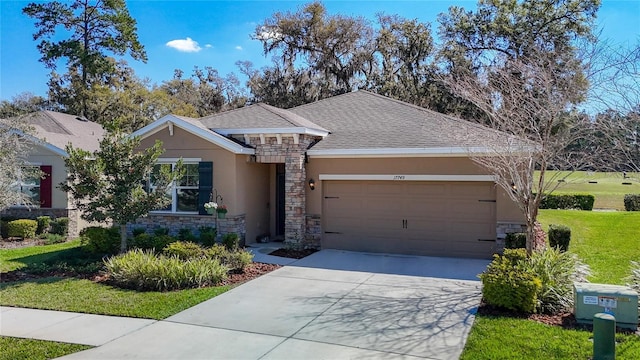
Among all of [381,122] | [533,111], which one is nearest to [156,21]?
[381,122]

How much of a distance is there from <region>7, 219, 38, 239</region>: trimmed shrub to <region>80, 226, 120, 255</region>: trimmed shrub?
4676mm

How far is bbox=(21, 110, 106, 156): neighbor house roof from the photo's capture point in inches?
596

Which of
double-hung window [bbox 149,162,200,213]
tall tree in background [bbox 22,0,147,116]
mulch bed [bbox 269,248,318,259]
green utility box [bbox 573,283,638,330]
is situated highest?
tall tree in background [bbox 22,0,147,116]

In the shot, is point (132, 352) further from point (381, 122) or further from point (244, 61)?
point (244, 61)

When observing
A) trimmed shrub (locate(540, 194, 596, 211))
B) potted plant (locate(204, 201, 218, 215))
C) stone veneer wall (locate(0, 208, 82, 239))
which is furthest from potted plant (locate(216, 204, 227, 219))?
trimmed shrub (locate(540, 194, 596, 211))

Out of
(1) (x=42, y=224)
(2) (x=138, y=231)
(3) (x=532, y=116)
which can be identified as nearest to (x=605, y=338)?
(3) (x=532, y=116)

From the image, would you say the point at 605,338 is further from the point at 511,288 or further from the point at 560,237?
the point at 560,237

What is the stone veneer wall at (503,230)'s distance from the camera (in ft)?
33.0

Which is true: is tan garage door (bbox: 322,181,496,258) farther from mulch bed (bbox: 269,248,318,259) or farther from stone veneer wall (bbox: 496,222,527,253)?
mulch bed (bbox: 269,248,318,259)

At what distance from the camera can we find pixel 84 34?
28.0m

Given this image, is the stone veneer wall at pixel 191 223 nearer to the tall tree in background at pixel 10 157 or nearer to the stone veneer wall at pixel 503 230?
the tall tree in background at pixel 10 157

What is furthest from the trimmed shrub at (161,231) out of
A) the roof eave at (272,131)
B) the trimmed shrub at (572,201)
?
the trimmed shrub at (572,201)

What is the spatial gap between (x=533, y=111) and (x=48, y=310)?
368 inches

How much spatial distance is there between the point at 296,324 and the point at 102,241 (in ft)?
22.8
